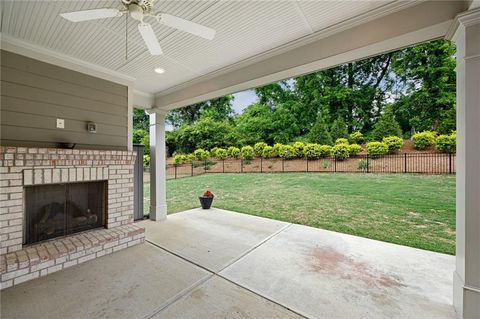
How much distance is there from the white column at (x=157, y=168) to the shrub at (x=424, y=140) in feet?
31.8

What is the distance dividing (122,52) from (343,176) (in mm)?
8081

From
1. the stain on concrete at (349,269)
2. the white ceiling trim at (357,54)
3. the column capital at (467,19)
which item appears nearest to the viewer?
the column capital at (467,19)

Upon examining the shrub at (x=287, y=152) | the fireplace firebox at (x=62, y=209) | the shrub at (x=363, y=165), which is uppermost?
the shrub at (x=287, y=152)

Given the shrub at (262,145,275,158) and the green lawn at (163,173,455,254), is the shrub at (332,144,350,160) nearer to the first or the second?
the green lawn at (163,173,455,254)

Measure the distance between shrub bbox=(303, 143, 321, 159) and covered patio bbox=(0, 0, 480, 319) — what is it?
6.74 meters

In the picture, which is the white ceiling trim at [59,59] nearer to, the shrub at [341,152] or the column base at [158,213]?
the column base at [158,213]

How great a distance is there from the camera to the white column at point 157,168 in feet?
14.6

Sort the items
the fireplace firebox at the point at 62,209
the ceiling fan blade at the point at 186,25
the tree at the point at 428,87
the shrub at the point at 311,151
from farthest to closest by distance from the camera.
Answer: the shrub at the point at 311,151 < the tree at the point at 428,87 < the fireplace firebox at the point at 62,209 < the ceiling fan blade at the point at 186,25

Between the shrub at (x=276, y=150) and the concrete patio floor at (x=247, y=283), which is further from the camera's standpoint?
the shrub at (x=276, y=150)

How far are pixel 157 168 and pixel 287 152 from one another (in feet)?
24.0

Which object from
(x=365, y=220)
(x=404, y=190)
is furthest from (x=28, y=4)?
(x=404, y=190)

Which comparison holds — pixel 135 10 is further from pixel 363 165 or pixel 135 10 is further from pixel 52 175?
pixel 363 165

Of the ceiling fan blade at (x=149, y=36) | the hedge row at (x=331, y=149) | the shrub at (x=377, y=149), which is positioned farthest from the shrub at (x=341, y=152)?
the ceiling fan blade at (x=149, y=36)

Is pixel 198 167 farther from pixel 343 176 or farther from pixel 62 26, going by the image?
pixel 62 26
